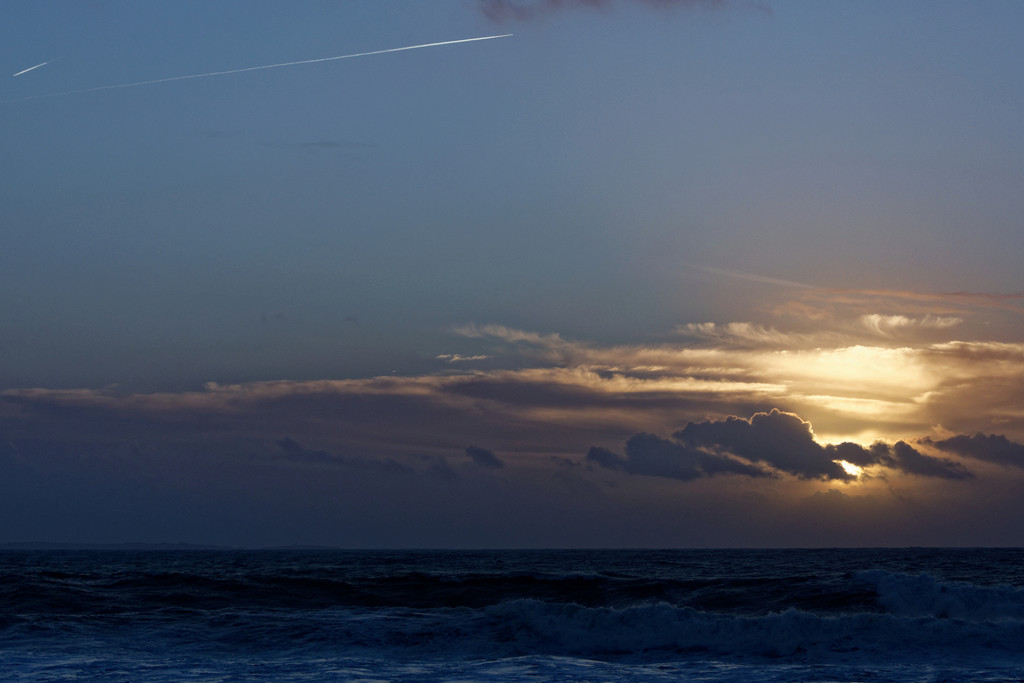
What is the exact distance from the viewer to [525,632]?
2727cm

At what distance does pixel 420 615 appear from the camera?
30.7 m

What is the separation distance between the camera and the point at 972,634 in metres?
24.6

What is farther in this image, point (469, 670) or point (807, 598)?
point (807, 598)

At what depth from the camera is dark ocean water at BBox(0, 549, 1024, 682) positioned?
21375 mm

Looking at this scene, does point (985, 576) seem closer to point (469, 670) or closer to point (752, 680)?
point (752, 680)

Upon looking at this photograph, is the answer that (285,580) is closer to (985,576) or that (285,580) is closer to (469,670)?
(469,670)

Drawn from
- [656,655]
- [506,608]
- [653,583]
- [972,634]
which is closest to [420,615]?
[506,608]

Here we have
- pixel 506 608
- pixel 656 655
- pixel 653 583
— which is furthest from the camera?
pixel 653 583

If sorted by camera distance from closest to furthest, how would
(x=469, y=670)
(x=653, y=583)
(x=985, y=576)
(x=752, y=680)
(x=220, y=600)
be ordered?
1. (x=752, y=680)
2. (x=469, y=670)
3. (x=220, y=600)
4. (x=653, y=583)
5. (x=985, y=576)

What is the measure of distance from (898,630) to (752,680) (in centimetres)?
752

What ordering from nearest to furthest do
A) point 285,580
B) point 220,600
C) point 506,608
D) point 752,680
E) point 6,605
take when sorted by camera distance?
point 752,680 < point 506,608 < point 6,605 < point 220,600 < point 285,580

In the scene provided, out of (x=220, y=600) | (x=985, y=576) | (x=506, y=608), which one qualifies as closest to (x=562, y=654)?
(x=506, y=608)

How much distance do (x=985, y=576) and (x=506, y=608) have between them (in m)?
31.5

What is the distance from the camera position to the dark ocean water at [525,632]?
2138cm
